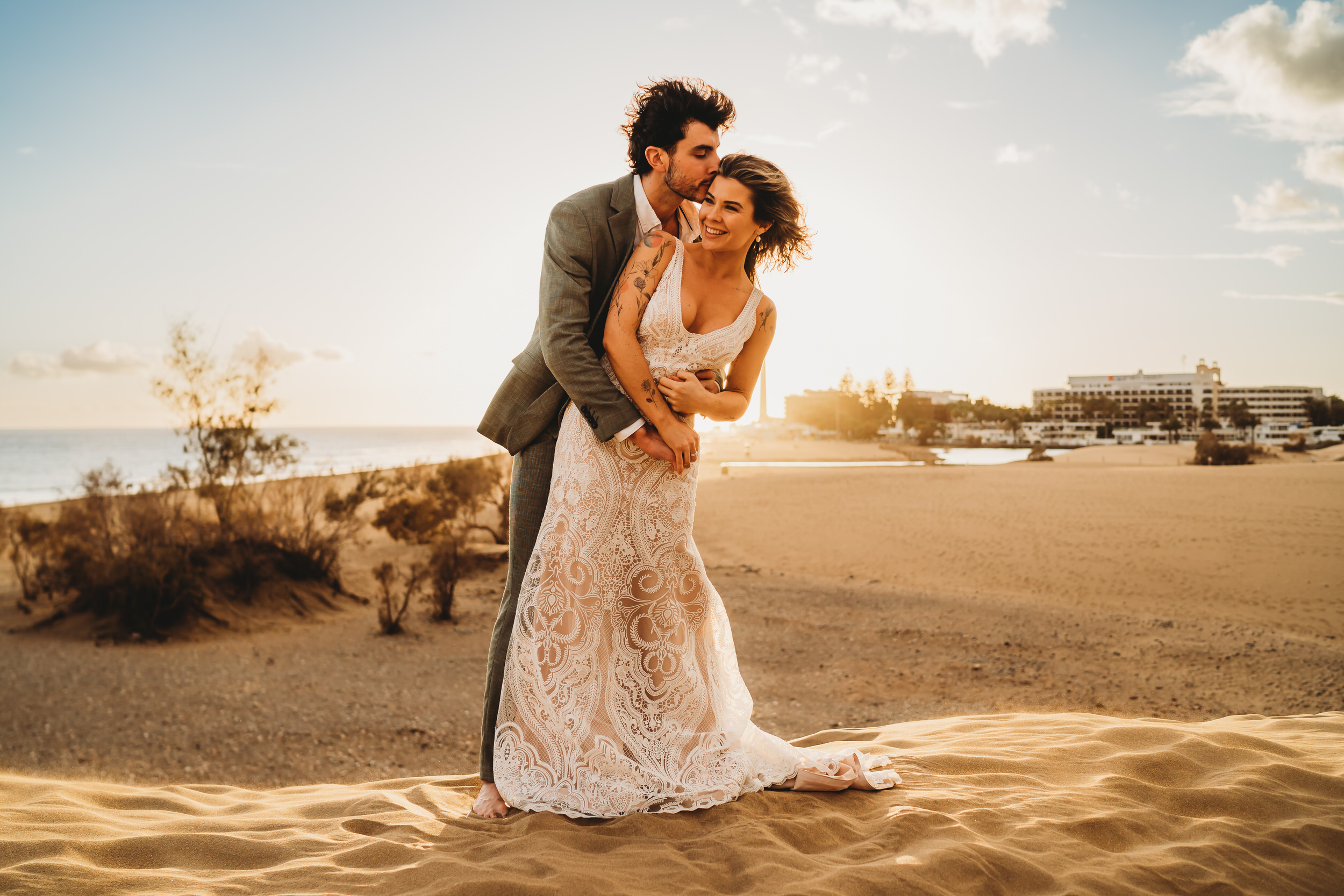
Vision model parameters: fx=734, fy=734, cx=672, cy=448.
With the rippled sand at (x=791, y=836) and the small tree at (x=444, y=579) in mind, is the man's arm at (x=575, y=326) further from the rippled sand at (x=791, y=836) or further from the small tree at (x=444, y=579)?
the small tree at (x=444, y=579)

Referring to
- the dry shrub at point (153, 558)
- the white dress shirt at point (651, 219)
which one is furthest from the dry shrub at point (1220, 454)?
the white dress shirt at point (651, 219)

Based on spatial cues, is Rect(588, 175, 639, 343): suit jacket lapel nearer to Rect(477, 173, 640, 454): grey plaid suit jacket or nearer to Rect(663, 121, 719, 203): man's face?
Rect(477, 173, 640, 454): grey plaid suit jacket

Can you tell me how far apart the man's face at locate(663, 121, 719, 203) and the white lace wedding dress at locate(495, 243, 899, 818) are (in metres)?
0.27

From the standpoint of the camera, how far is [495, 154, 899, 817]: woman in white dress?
2.59 meters

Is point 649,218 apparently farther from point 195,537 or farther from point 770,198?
point 195,537

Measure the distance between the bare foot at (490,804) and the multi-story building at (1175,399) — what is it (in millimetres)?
106444

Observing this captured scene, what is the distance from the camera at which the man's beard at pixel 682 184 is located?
106 inches

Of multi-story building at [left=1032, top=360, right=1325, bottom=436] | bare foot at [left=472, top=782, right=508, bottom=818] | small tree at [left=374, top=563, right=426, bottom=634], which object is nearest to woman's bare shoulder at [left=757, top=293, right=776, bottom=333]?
bare foot at [left=472, top=782, right=508, bottom=818]

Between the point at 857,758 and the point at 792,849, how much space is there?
0.76m

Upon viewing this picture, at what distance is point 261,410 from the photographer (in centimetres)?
1061

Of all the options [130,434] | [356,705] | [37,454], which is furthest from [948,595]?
[130,434]

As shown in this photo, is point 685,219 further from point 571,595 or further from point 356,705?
point 356,705

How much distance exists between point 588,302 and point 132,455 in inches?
2554

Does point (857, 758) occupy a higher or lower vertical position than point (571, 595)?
lower
